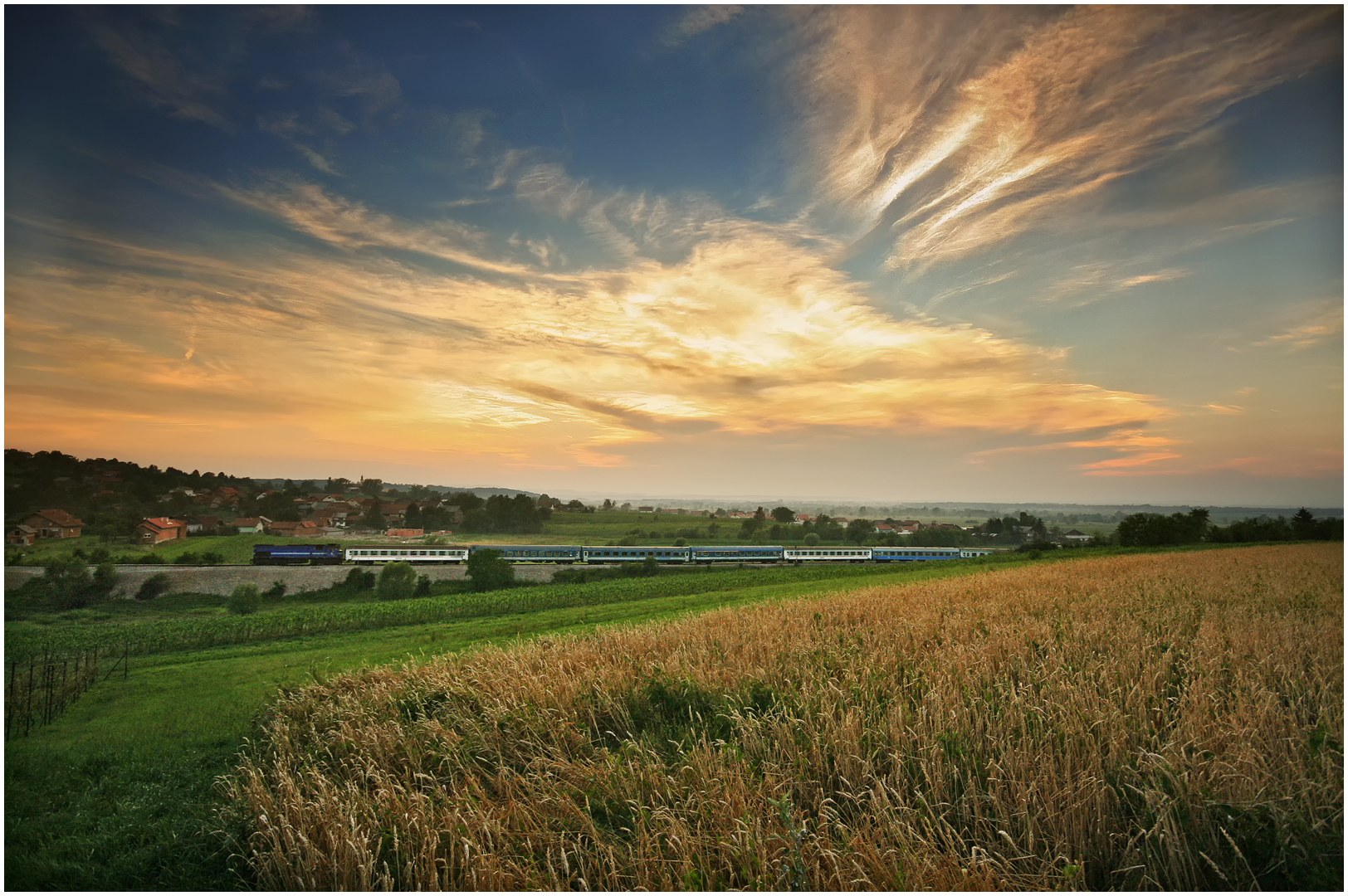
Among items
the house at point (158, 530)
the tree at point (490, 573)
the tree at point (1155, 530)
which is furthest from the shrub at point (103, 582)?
the tree at point (1155, 530)

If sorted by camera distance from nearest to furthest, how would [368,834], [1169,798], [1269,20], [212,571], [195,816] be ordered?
1. [1169,798]
2. [368,834]
3. [195,816]
4. [1269,20]
5. [212,571]

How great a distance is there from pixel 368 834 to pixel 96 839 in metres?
3.88

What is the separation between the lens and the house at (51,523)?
1925 centimetres

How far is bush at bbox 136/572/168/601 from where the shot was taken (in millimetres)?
45031

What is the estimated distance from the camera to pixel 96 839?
19.1 feet

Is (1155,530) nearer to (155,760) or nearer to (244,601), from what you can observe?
(155,760)

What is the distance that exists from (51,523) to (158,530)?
67.3 feet

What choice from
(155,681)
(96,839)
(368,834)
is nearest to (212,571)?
(155,681)

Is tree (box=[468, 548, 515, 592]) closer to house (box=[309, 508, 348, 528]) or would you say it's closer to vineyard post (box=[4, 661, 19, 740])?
house (box=[309, 508, 348, 528])

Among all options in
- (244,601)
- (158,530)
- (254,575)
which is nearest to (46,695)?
(158,530)

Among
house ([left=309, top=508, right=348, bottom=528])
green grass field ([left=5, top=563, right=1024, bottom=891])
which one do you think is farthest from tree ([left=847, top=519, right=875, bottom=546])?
house ([left=309, top=508, right=348, bottom=528])

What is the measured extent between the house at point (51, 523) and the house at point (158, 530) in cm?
1331

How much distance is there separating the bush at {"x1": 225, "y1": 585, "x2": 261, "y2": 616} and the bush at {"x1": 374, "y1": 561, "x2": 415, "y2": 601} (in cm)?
828

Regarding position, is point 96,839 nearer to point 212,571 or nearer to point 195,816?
point 195,816
